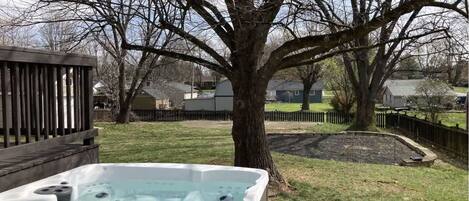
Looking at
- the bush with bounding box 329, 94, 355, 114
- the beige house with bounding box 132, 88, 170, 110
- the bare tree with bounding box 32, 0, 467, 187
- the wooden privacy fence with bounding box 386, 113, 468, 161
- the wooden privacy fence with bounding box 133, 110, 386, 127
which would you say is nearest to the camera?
the bare tree with bounding box 32, 0, 467, 187

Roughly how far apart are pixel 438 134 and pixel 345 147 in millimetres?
4318

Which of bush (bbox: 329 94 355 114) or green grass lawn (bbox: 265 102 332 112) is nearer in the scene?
bush (bbox: 329 94 355 114)

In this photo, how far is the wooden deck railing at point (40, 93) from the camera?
16.3ft

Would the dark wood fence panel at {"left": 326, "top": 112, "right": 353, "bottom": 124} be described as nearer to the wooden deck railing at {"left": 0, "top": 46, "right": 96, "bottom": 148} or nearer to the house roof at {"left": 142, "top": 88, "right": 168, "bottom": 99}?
the house roof at {"left": 142, "top": 88, "right": 168, "bottom": 99}

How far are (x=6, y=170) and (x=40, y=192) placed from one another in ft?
1.35

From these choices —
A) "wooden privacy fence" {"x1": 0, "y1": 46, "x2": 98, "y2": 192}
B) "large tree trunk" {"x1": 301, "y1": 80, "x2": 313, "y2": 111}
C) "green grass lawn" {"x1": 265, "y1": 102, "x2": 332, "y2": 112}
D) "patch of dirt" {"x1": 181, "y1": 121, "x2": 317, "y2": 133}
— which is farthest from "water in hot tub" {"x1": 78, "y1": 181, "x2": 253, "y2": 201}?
"green grass lawn" {"x1": 265, "y1": 102, "x2": 332, "y2": 112}

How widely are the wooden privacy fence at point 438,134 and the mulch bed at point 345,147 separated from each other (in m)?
1.47

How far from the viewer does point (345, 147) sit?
1364 centimetres

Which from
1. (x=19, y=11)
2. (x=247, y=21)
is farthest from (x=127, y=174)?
(x=19, y=11)

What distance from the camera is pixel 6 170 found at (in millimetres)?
4699

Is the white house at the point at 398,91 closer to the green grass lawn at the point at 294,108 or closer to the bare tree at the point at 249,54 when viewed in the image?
the green grass lawn at the point at 294,108

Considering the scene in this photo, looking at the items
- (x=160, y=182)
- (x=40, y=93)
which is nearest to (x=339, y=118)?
(x=160, y=182)

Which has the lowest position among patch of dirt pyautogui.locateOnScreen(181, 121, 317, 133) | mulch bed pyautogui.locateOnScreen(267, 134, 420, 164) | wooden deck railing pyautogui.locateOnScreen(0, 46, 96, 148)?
patch of dirt pyautogui.locateOnScreen(181, 121, 317, 133)

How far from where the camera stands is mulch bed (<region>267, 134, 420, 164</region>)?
1187 cm
